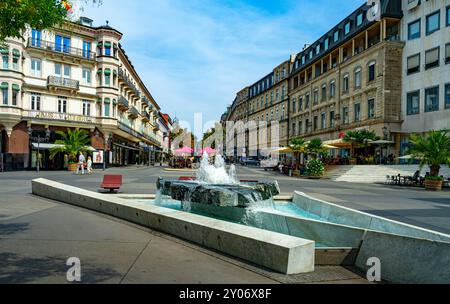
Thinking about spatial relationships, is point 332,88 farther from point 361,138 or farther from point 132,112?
point 132,112

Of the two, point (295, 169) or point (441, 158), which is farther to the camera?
point (295, 169)

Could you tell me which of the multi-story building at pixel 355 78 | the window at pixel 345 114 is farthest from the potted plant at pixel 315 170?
the window at pixel 345 114

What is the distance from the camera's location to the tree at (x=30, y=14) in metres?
5.18

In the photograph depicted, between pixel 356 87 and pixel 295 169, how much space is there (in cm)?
1198

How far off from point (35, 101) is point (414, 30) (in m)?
38.5

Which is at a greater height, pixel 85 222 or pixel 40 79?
pixel 40 79

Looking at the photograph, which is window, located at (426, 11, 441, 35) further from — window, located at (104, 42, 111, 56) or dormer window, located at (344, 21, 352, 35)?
window, located at (104, 42, 111, 56)

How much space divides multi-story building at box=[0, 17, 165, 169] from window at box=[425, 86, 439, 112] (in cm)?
3307

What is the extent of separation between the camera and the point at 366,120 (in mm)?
36250

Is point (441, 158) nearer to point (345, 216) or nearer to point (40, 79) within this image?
point (345, 216)
